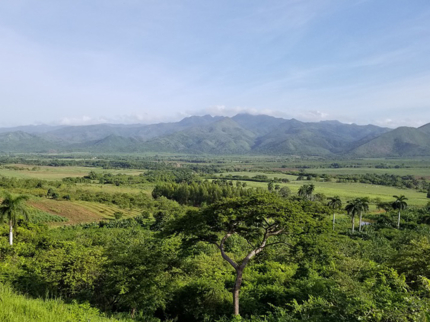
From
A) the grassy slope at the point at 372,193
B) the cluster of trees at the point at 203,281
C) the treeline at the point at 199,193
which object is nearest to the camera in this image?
the cluster of trees at the point at 203,281

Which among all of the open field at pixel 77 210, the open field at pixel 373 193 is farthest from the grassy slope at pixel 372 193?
the open field at pixel 77 210

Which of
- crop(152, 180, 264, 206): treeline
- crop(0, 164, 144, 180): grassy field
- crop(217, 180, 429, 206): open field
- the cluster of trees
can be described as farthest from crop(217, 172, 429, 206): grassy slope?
crop(0, 164, 144, 180): grassy field

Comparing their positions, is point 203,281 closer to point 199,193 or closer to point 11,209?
point 11,209

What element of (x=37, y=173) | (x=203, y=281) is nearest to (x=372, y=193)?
(x=203, y=281)

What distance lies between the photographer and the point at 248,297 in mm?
13523

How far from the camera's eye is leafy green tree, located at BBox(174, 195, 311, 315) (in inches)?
472

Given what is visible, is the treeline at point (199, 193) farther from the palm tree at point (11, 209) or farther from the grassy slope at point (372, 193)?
the palm tree at point (11, 209)

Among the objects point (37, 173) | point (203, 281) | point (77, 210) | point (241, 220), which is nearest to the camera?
point (241, 220)

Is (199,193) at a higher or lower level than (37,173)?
lower

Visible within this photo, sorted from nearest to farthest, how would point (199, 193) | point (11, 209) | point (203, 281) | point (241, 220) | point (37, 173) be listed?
point (241, 220)
point (203, 281)
point (11, 209)
point (199, 193)
point (37, 173)

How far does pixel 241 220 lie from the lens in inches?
499

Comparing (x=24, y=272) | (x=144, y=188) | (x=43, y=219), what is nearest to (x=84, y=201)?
(x=43, y=219)

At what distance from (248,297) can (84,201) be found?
60777 millimetres

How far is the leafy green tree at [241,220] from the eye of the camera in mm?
11992
